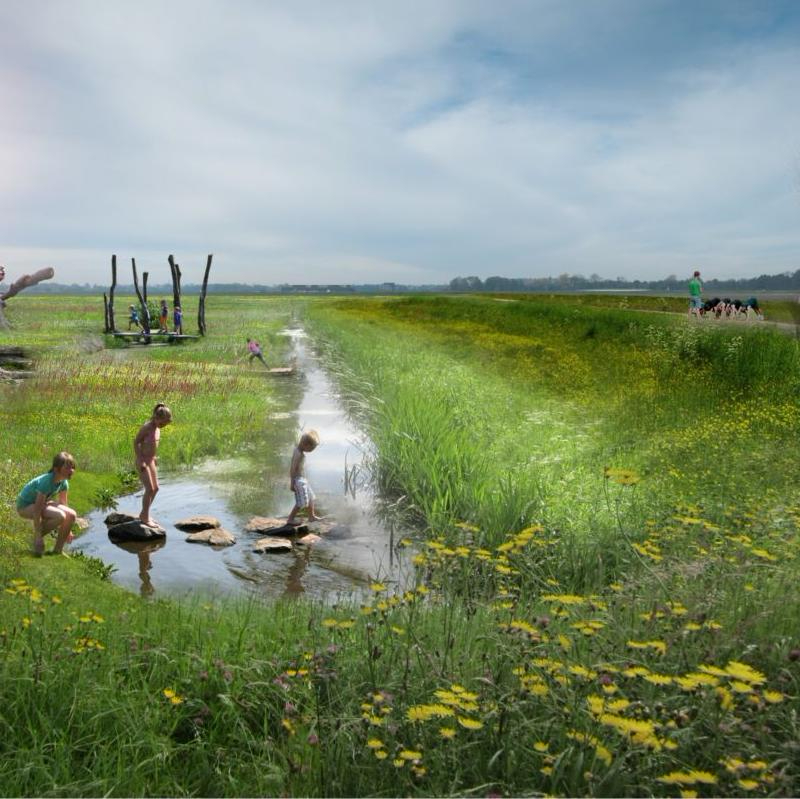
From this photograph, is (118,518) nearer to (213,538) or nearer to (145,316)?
(213,538)

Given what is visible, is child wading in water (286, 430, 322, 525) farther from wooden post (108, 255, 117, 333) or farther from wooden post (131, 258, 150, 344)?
wooden post (108, 255, 117, 333)

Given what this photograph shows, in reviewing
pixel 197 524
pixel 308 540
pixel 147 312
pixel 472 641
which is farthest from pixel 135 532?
pixel 147 312

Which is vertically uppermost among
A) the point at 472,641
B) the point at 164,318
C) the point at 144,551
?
the point at 164,318

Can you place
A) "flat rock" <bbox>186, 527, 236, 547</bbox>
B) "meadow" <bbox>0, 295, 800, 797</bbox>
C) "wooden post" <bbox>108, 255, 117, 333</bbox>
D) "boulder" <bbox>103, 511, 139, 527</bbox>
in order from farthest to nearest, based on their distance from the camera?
"wooden post" <bbox>108, 255, 117, 333</bbox>, "boulder" <bbox>103, 511, 139, 527</bbox>, "flat rock" <bbox>186, 527, 236, 547</bbox>, "meadow" <bbox>0, 295, 800, 797</bbox>

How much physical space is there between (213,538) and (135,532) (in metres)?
0.98

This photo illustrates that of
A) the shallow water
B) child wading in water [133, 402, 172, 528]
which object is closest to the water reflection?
the shallow water

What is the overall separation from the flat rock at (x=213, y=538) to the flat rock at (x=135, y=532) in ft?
1.36

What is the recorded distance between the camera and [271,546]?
9359mm

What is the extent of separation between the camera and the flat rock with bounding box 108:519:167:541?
9.68 m

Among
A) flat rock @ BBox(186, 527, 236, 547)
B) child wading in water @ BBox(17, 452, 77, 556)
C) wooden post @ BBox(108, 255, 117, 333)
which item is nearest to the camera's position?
child wading in water @ BBox(17, 452, 77, 556)

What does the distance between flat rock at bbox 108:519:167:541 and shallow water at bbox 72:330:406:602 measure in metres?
0.15

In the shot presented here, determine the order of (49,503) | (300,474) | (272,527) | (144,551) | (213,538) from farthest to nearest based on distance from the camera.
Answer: (300,474), (272,527), (213,538), (144,551), (49,503)

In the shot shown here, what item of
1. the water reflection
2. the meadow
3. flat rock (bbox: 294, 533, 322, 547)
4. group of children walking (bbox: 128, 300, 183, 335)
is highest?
group of children walking (bbox: 128, 300, 183, 335)

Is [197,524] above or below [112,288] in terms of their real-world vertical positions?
below
